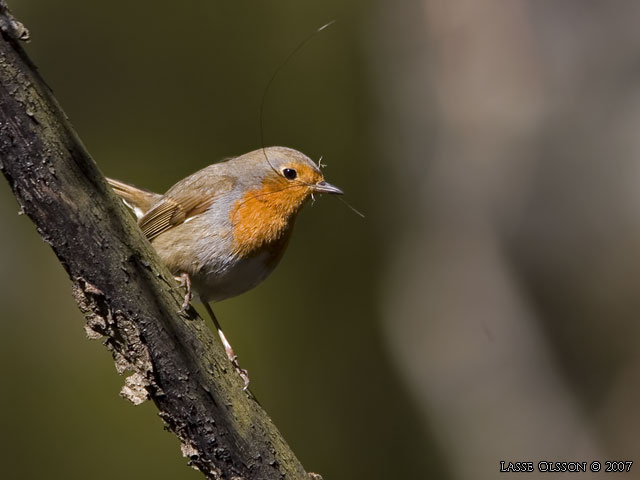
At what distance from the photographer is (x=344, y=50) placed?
651 centimetres

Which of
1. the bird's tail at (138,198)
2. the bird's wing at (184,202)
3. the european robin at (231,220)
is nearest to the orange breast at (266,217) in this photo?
the european robin at (231,220)

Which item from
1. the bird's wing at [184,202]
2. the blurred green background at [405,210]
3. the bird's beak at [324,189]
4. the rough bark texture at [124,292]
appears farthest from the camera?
the blurred green background at [405,210]

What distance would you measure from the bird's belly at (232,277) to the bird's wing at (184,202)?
12.8 inches

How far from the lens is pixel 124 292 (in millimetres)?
2125

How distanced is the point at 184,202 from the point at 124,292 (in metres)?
1.39

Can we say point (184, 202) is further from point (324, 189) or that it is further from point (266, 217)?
point (324, 189)

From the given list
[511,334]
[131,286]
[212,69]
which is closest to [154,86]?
[212,69]

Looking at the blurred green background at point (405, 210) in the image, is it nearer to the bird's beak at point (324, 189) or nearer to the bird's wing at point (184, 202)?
the bird's wing at point (184, 202)

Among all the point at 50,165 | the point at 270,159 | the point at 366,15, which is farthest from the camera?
the point at 366,15

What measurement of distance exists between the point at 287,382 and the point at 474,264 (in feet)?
6.65

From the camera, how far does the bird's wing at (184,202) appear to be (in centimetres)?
342

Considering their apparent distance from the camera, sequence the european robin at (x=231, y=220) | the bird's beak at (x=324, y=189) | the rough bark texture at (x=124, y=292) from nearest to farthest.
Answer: the rough bark texture at (x=124, y=292) → the european robin at (x=231, y=220) → the bird's beak at (x=324, y=189)

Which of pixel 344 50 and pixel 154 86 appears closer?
pixel 154 86

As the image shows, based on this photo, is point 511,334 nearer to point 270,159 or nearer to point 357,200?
point 357,200
